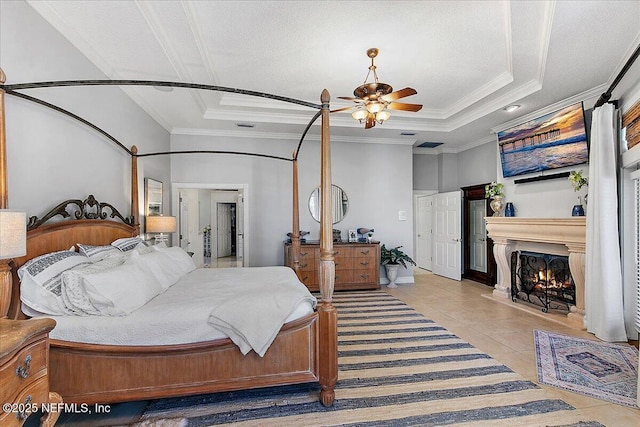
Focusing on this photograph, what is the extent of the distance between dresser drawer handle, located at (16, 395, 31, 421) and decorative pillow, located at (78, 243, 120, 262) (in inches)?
56.3

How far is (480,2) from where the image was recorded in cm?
252

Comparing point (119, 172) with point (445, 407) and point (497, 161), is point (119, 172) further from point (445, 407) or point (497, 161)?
point (497, 161)

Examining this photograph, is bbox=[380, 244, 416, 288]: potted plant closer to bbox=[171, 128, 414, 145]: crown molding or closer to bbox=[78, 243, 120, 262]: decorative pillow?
bbox=[171, 128, 414, 145]: crown molding

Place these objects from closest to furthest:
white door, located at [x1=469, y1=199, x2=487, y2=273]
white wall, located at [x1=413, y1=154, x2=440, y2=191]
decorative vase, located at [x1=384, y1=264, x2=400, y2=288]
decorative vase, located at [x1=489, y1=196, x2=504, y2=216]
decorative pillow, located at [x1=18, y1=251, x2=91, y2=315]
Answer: decorative pillow, located at [x1=18, y1=251, x2=91, y2=315], decorative vase, located at [x1=489, y1=196, x2=504, y2=216], decorative vase, located at [x1=384, y1=264, x2=400, y2=288], white door, located at [x1=469, y1=199, x2=487, y2=273], white wall, located at [x1=413, y1=154, x2=440, y2=191]

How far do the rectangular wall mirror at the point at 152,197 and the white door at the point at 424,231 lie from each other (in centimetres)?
554

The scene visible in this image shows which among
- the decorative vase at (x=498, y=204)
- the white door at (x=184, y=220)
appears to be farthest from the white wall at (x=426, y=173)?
the white door at (x=184, y=220)

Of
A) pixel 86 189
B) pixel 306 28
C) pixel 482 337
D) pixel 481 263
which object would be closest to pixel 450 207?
pixel 481 263

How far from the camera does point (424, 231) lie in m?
7.71

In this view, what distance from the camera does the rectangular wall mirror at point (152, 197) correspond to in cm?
429

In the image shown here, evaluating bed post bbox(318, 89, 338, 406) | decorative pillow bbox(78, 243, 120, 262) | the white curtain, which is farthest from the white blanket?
the white curtain

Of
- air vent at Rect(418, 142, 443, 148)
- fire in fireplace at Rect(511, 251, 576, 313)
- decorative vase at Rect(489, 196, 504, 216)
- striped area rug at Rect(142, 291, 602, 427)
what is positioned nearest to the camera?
striped area rug at Rect(142, 291, 602, 427)

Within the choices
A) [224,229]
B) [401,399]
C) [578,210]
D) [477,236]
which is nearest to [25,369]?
[401,399]

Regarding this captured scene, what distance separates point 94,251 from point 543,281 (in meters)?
5.57

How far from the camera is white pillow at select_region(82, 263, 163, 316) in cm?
203
